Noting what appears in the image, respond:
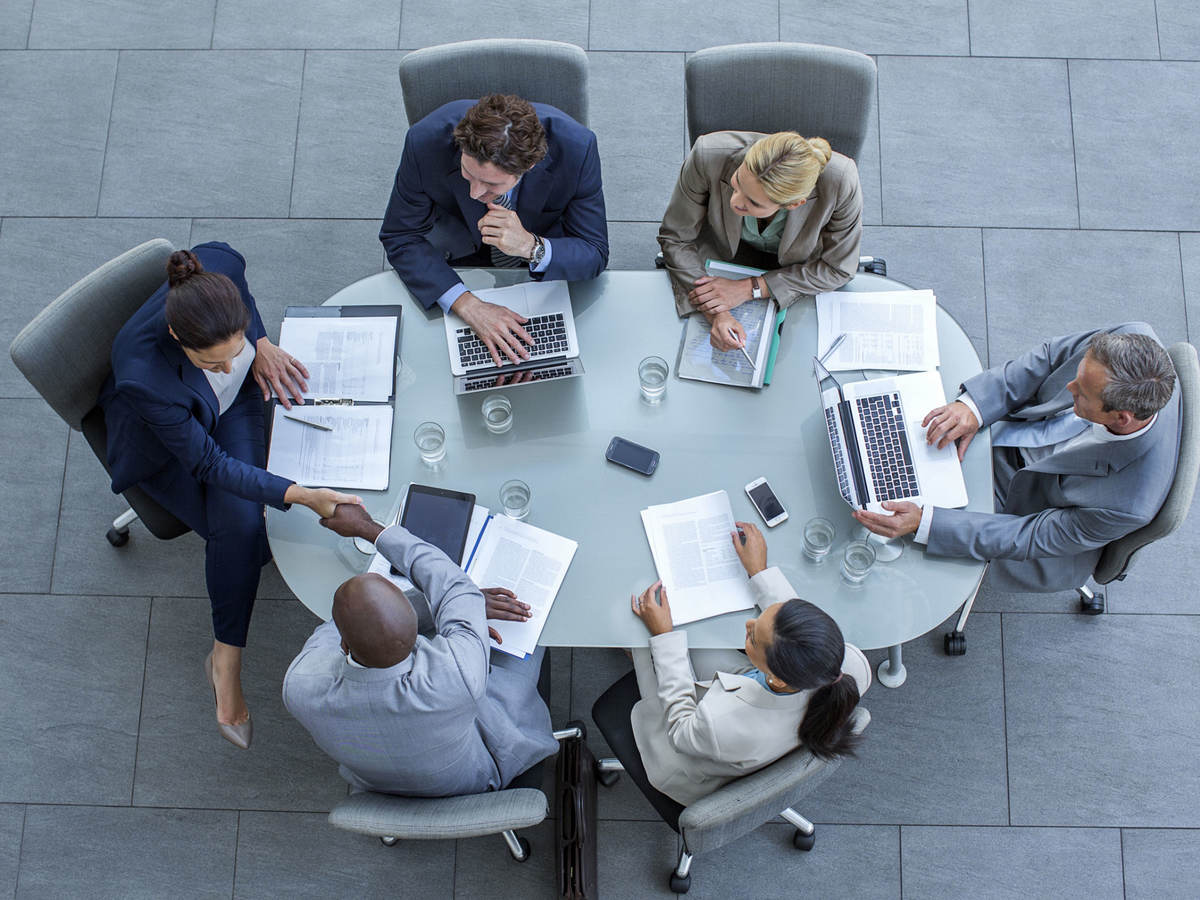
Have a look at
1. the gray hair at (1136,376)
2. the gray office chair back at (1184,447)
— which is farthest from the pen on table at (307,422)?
the gray office chair back at (1184,447)

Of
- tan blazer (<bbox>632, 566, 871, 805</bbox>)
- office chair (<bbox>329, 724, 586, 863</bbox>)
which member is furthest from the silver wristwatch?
office chair (<bbox>329, 724, 586, 863</bbox>)

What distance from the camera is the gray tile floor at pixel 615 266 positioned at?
279cm

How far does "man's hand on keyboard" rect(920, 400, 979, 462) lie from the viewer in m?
2.20

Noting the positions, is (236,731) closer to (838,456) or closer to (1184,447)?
(838,456)

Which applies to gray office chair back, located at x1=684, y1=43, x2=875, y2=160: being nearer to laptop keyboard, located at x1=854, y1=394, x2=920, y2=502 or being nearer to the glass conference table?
the glass conference table

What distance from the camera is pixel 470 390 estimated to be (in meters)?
2.27

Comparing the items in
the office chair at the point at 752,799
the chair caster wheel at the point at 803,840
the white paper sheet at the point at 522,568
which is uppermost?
the white paper sheet at the point at 522,568

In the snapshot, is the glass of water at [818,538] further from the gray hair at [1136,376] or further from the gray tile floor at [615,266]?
the gray tile floor at [615,266]

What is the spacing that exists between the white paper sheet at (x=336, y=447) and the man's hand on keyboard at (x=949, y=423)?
1.29m

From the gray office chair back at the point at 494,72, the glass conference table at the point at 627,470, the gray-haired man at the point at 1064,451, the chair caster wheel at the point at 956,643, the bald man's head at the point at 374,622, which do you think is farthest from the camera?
the chair caster wheel at the point at 956,643

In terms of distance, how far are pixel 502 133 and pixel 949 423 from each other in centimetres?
124

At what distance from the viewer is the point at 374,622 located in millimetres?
1775

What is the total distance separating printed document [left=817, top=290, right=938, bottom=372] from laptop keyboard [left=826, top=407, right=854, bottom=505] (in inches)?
5.8

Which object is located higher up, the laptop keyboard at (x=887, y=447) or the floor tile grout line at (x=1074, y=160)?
the floor tile grout line at (x=1074, y=160)
